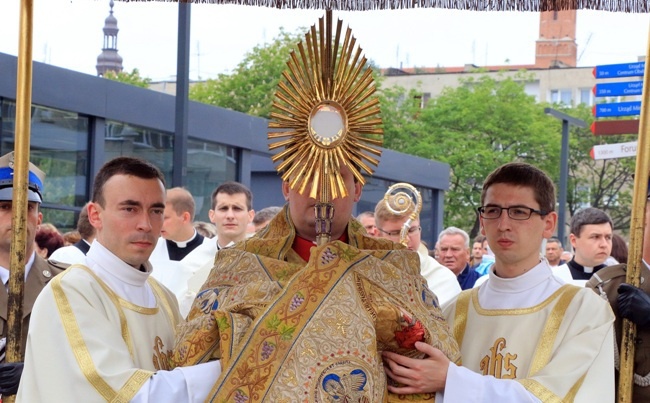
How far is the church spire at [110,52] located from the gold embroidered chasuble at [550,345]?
323 ft

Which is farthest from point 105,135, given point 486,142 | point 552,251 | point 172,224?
point 486,142

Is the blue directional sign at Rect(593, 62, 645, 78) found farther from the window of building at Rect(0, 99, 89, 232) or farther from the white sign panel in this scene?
the window of building at Rect(0, 99, 89, 232)

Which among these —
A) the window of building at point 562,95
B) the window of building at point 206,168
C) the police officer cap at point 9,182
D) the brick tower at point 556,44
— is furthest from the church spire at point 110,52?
the police officer cap at point 9,182

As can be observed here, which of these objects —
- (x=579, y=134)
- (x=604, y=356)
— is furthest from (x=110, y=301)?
(x=579, y=134)

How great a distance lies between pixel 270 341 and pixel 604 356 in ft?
4.47

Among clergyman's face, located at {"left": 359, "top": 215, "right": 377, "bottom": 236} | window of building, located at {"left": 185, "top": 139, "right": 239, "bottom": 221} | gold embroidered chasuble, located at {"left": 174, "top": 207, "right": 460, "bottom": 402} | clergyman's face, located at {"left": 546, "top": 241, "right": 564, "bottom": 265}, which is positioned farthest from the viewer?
window of building, located at {"left": 185, "top": 139, "right": 239, "bottom": 221}

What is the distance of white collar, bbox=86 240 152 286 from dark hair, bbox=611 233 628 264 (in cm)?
531

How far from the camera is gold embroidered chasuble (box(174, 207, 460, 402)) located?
378 centimetres

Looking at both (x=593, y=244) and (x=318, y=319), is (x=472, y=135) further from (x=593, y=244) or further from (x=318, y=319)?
(x=318, y=319)

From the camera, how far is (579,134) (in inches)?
1741

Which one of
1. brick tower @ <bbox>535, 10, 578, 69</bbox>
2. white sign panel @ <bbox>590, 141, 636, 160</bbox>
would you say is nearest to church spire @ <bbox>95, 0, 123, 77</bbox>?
brick tower @ <bbox>535, 10, 578, 69</bbox>

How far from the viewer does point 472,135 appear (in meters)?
40.2

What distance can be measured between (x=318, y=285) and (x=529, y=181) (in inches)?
45.5

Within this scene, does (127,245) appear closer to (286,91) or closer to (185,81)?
(286,91)
